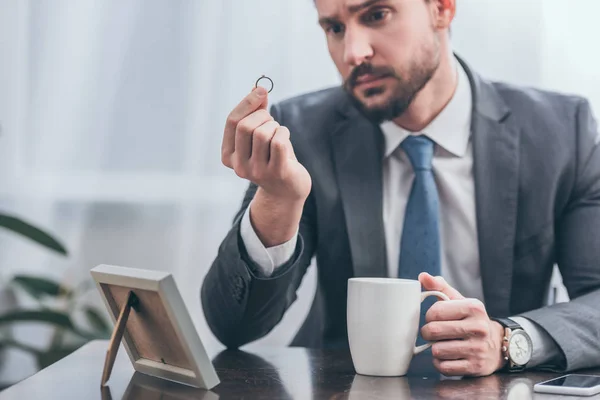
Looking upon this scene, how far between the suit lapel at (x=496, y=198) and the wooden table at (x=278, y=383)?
0.37 meters

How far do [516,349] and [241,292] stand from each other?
1.36ft

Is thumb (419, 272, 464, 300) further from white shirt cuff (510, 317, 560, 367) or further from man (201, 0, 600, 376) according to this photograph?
man (201, 0, 600, 376)

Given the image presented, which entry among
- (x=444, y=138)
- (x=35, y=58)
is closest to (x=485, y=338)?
(x=444, y=138)

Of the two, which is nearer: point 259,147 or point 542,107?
point 259,147

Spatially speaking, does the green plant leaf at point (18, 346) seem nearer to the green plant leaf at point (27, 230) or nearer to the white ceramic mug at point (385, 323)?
the green plant leaf at point (27, 230)

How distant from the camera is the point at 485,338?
0.91m

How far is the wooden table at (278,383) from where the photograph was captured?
2.43 ft

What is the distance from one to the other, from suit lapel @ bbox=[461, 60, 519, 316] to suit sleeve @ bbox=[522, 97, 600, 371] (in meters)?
0.10

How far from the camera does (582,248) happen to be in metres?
1.31

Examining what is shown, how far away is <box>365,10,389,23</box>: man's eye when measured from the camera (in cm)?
135

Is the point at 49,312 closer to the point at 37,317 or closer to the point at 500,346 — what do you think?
the point at 37,317

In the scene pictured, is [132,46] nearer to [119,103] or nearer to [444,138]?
[119,103]

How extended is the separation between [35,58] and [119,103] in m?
0.26

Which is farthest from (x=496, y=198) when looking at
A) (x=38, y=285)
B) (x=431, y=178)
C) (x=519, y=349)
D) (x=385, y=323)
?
(x=38, y=285)
